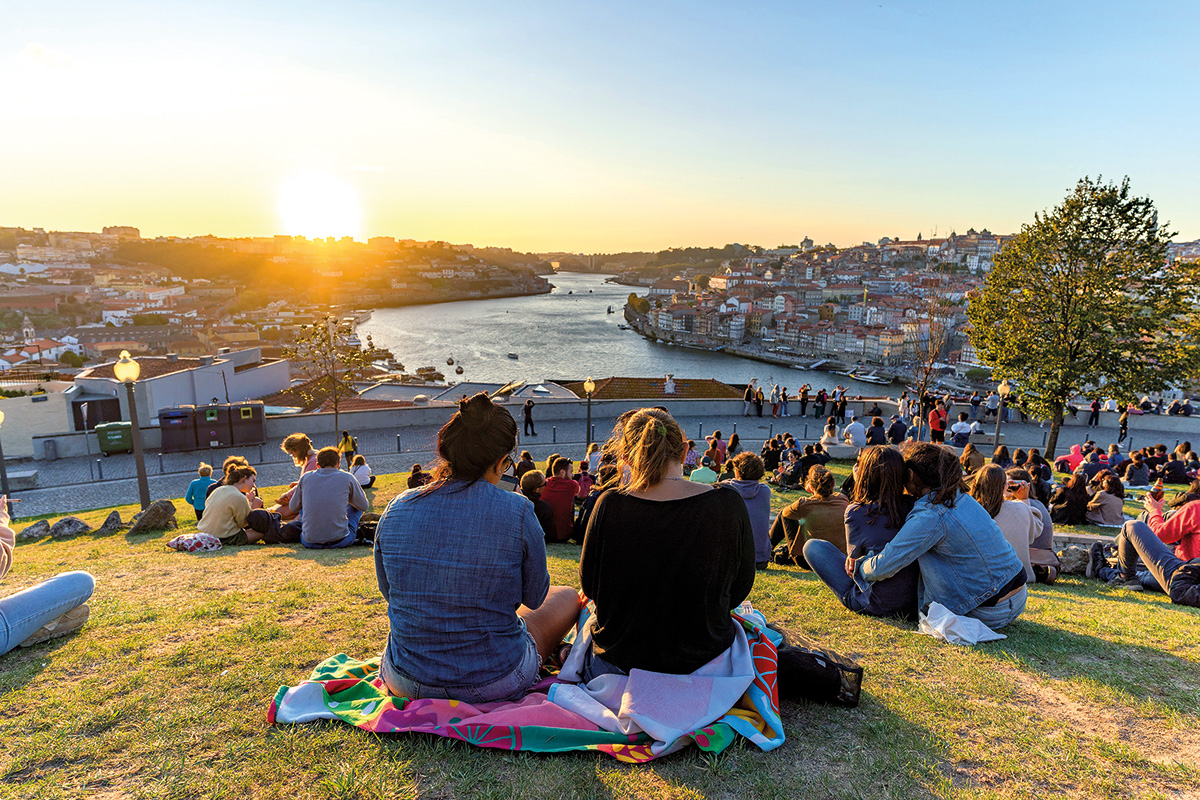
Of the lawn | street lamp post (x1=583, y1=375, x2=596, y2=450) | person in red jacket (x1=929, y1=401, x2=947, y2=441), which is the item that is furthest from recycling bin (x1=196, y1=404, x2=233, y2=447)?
person in red jacket (x1=929, y1=401, x2=947, y2=441)

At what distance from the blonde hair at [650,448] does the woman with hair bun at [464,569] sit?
0.38 metres

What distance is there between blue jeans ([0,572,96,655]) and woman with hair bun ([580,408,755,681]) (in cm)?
253

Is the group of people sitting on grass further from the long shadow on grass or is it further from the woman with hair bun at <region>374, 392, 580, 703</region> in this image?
the long shadow on grass

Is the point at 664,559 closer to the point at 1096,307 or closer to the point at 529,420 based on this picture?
the point at 529,420

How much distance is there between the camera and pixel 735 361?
8681 cm

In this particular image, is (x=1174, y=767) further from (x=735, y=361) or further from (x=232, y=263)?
(x=232, y=263)

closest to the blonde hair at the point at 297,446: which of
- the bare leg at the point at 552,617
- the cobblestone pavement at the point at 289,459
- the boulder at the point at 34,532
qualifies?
the boulder at the point at 34,532

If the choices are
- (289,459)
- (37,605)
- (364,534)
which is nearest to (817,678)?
(37,605)

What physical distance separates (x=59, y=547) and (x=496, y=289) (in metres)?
176

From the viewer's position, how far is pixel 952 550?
2.93 m

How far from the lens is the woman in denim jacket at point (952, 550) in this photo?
2.87 meters

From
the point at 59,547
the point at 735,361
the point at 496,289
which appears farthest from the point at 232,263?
the point at 59,547

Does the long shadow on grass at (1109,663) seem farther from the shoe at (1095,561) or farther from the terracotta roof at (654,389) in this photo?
the terracotta roof at (654,389)

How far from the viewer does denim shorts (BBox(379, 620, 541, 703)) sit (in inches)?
82.3
